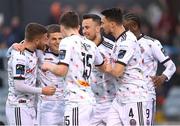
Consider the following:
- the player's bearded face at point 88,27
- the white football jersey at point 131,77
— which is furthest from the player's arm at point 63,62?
the player's bearded face at point 88,27

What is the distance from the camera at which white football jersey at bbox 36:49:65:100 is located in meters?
15.7

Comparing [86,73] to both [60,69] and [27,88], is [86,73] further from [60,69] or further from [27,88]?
[27,88]

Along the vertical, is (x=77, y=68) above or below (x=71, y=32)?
below

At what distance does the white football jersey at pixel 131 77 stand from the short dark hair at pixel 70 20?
0.80m

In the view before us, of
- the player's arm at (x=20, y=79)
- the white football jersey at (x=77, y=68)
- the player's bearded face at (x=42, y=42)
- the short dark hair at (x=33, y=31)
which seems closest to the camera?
the white football jersey at (x=77, y=68)

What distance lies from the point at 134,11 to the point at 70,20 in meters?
12.4

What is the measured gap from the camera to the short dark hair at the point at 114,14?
14.4m

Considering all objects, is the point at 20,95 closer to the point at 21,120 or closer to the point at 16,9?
the point at 21,120

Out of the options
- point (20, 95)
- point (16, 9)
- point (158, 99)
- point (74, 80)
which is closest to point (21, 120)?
point (20, 95)

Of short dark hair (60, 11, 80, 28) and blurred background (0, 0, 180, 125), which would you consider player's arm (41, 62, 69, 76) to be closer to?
short dark hair (60, 11, 80, 28)

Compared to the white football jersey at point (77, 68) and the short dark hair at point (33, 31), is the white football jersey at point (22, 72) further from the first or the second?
the white football jersey at point (77, 68)

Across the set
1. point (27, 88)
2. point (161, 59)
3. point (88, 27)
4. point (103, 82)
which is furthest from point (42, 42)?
point (161, 59)

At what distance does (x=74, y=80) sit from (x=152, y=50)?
6.19 ft

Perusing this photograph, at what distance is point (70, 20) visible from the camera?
13.9 metres
